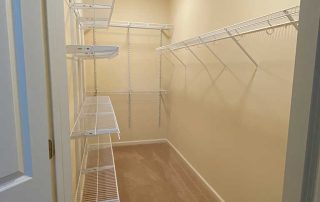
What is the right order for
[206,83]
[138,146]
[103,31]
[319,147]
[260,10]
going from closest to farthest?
[319,147]
[260,10]
[206,83]
[103,31]
[138,146]

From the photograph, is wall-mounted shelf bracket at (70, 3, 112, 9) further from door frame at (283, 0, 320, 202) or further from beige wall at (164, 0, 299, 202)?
door frame at (283, 0, 320, 202)

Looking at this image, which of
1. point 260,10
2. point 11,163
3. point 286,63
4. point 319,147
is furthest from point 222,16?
point 11,163

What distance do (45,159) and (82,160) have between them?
1507 millimetres

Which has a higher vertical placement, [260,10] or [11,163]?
[260,10]

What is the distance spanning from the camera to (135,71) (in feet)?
12.5

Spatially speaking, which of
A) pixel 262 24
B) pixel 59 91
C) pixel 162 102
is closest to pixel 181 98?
pixel 162 102

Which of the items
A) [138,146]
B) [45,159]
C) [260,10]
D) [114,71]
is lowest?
[138,146]

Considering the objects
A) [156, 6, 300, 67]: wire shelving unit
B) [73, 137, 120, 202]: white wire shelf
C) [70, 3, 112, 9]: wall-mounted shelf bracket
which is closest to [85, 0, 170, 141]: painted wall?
[73, 137, 120, 202]: white wire shelf

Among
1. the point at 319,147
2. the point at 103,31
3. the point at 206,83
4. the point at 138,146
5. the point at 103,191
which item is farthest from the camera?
the point at 138,146

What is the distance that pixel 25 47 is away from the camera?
72 cm

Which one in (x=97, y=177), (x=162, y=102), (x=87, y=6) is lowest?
(x=97, y=177)

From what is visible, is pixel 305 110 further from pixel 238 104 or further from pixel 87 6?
pixel 87 6

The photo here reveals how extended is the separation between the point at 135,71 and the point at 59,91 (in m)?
2.94

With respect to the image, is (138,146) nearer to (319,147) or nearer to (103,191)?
(103,191)
